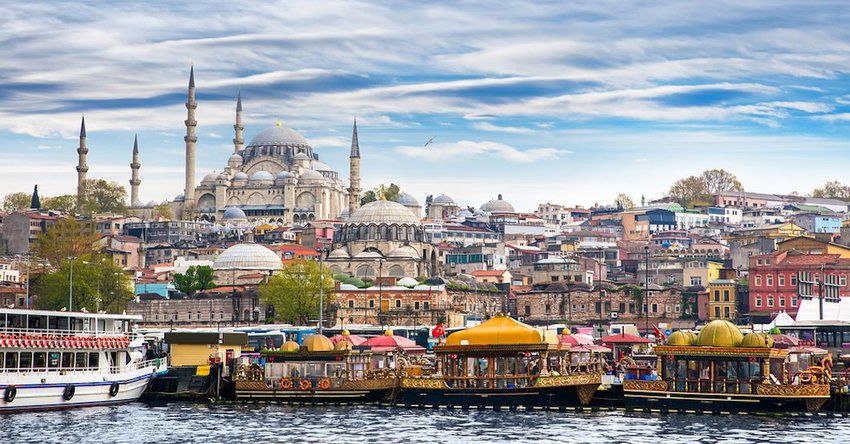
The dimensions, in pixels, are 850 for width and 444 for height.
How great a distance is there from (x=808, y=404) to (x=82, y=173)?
123m

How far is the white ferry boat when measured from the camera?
44812 mm

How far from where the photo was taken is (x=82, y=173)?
157000 millimetres

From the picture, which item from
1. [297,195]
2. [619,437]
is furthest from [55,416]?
[297,195]

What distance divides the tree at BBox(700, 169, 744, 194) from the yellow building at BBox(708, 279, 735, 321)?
317ft

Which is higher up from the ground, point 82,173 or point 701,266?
point 82,173

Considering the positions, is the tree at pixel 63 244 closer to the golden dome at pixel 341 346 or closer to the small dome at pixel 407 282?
the small dome at pixel 407 282

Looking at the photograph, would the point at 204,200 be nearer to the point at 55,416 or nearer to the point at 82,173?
the point at 82,173

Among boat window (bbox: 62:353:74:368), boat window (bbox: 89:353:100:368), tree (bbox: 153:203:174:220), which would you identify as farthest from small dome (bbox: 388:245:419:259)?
boat window (bbox: 62:353:74:368)

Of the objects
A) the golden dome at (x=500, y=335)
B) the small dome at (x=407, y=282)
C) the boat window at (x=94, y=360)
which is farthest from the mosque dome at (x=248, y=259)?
the golden dome at (x=500, y=335)

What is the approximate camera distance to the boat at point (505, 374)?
43.4m

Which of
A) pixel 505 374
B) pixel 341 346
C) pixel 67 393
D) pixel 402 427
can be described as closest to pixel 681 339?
pixel 505 374

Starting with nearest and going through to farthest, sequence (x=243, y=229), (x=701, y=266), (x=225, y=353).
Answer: (x=225, y=353)
(x=701, y=266)
(x=243, y=229)

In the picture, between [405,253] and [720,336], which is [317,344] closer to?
[720,336]

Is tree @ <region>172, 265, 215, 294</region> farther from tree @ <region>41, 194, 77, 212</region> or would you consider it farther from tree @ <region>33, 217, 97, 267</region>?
tree @ <region>41, 194, 77, 212</region>
